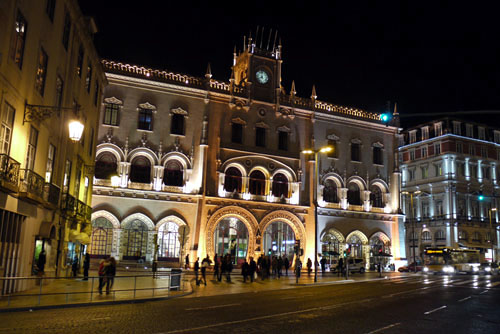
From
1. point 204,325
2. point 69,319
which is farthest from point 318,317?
point 69,319

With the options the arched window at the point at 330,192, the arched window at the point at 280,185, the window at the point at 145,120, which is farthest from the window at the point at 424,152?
the window at the point at 145,120

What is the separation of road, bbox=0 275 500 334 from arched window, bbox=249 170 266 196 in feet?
84.5

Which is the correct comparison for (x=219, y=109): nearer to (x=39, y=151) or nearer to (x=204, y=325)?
(x=39, y=151)

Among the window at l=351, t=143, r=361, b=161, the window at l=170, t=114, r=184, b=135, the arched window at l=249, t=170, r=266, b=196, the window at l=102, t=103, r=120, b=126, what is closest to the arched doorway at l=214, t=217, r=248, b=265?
the arched window at l=249, t=170, r=266, b=196

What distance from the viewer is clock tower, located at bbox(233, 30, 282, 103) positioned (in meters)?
46.0

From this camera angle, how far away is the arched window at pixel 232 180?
43.3 meters

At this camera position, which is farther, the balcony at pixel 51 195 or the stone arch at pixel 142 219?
the stone arch at pixel 142 219

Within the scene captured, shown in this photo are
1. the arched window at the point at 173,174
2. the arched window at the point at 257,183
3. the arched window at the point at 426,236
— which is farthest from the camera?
the arched window at the point at 426,236

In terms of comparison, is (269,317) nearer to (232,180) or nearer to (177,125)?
(232,180)

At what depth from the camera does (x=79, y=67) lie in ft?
85.8

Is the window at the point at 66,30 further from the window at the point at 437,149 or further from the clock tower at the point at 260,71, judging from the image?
the window at the point at 437,149

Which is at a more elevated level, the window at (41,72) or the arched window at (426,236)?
the window at (41,72)

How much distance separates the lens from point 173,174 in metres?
41.6

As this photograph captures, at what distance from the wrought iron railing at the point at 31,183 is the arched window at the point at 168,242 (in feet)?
69.3
